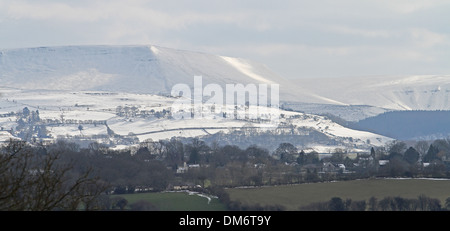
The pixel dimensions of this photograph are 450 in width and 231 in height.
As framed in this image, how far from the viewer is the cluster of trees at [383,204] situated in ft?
174

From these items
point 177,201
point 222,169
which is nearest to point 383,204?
point 177,201

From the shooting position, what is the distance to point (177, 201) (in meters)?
56.8

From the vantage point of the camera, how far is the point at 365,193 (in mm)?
60625

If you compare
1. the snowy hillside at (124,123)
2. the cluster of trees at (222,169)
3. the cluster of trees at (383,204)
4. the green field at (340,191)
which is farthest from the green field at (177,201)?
the snowy hillside at (124,123)

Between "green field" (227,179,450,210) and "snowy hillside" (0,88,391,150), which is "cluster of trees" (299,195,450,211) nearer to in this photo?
"green field" (227,179,450,210)

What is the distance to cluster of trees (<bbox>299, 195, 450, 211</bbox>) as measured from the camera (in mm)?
53156

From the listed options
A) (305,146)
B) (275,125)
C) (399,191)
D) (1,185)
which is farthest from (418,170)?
(275,125)

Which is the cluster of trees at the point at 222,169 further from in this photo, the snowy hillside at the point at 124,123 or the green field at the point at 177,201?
the snowy hillside at the point at 124,123

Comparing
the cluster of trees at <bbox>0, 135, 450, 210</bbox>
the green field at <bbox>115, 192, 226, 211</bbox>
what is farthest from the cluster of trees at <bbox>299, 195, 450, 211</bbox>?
the green field at <bbox>115, 192, 226, 211</bbox>

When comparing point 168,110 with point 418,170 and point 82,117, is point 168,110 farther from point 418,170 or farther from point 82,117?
point 418,170

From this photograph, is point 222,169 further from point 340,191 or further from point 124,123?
point 124,123

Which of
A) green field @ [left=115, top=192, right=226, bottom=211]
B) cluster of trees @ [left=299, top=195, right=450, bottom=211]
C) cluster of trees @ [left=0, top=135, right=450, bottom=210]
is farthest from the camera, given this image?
cluster of trees @ [left=0, top=135, right=450, bottom=210]

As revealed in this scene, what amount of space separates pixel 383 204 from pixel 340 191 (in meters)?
8.86

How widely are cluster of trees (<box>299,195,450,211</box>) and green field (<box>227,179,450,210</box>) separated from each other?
878 millimetres
